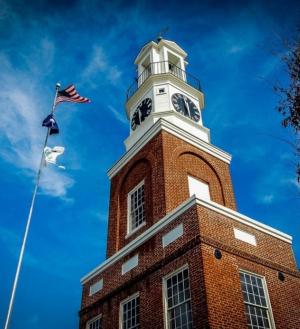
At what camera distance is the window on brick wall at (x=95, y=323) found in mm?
16641

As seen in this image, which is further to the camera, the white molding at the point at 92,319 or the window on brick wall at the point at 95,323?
the white molding at the point at 92,319

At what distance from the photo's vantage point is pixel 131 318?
15.1m

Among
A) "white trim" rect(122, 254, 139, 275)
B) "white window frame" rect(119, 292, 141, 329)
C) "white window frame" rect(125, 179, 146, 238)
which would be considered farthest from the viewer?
A: "white window frame" rect(125, 179, 146, 238)

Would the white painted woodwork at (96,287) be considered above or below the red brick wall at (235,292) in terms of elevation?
above

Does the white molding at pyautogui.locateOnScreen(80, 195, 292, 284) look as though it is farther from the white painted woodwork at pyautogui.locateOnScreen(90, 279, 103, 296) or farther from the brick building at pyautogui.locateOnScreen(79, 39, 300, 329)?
the white painted woodwork at pyautogui.locateOnScreen(90, 279, 103, 296)

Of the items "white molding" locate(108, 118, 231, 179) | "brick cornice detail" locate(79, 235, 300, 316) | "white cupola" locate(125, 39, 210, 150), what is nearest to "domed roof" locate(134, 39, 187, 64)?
"white cupola" locate(125, 39, 210, 150)

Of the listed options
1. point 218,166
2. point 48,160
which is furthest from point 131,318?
point 218,166

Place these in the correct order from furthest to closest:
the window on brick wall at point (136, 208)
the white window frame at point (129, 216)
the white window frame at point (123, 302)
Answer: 1. the window on brick wall at point (136, 208)
2. the white window frame at point (129, 216)
3. the white window frame at point (123, 302)

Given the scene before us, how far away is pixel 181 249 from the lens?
13734mm

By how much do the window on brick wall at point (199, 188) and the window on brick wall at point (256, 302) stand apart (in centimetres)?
585

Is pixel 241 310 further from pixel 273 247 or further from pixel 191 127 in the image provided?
pixel 191 127

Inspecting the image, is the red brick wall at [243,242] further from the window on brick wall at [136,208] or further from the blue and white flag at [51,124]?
the blue and white flag at [51,124]

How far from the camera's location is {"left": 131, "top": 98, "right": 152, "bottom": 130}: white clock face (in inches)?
922

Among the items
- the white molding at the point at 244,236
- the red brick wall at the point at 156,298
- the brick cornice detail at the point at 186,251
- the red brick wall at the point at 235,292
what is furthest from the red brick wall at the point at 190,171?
the red brick wall at the point at 235,292
